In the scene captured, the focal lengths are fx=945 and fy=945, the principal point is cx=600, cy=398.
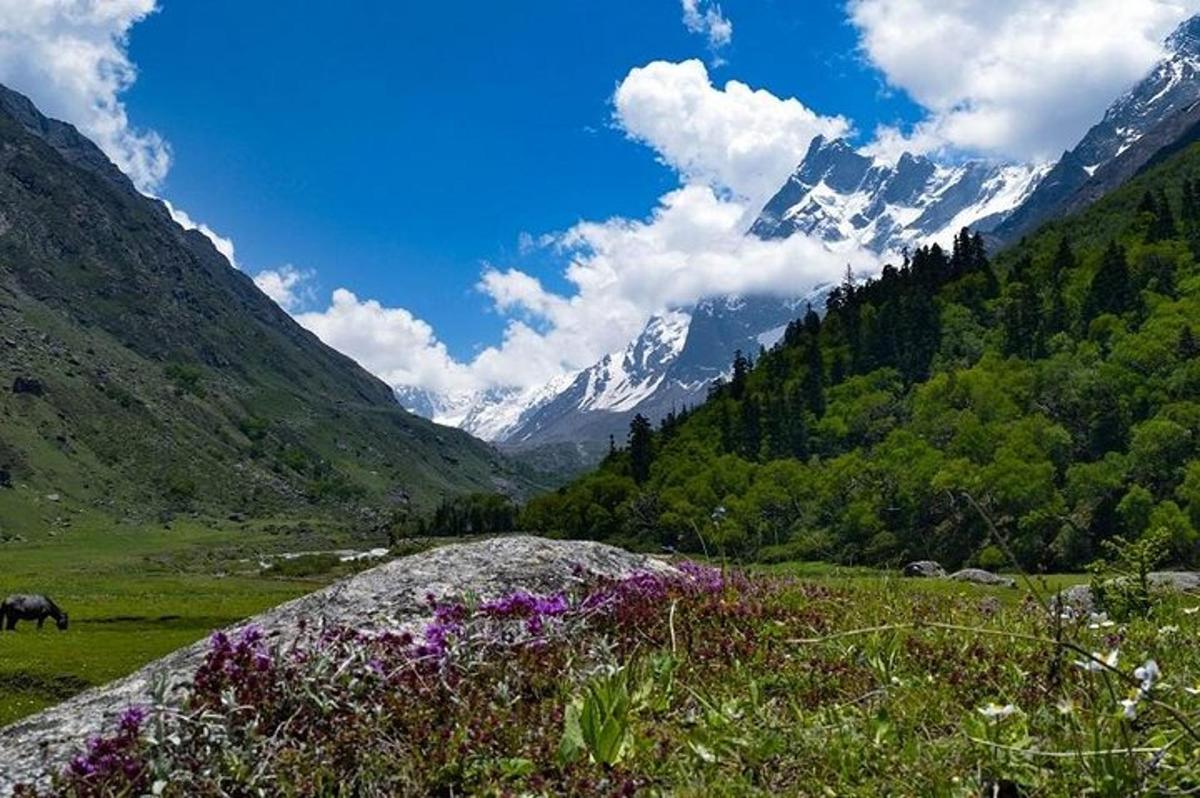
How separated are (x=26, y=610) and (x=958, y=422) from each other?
10736cm

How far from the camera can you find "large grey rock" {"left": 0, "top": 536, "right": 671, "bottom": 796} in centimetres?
675

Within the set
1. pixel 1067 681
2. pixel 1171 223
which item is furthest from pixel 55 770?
pixel 1171 223

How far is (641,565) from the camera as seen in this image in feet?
38.3

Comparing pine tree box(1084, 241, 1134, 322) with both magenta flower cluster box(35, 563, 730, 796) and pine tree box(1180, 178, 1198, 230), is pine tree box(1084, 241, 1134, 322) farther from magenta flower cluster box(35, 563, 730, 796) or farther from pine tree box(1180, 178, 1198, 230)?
magenta flower cluster box(35, 563, 730, 796)

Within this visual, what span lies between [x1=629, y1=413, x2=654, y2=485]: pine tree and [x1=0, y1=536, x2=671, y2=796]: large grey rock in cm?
15434

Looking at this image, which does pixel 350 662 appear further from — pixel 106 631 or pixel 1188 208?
pixel 1188 208

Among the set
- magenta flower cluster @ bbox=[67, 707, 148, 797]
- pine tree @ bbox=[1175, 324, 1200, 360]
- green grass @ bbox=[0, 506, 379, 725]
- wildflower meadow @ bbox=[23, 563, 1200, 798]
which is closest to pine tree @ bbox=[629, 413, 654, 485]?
green grass @ bbox=[0, 506, 379, 725]

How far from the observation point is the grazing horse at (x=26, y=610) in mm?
50781

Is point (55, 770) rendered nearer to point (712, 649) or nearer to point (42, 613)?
point (712, 649)

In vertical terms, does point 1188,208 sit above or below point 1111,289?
above

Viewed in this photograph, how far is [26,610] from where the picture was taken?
5166cm

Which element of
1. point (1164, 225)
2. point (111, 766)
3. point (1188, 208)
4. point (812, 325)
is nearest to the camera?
point (111, 766)

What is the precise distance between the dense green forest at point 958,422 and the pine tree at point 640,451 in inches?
15.1

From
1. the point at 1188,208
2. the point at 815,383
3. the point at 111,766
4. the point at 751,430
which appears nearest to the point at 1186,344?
the point at 1188,208
